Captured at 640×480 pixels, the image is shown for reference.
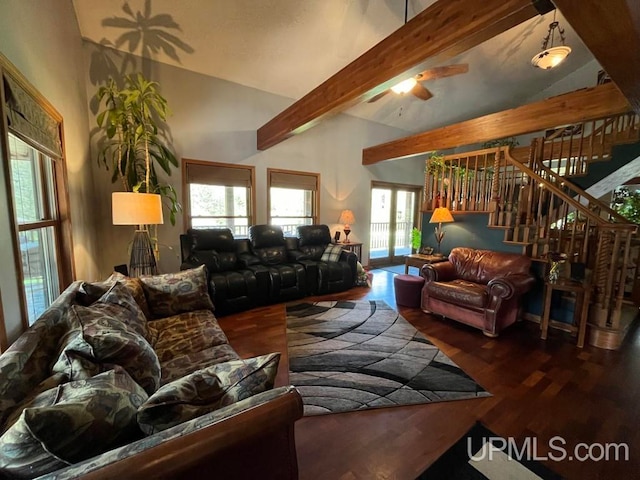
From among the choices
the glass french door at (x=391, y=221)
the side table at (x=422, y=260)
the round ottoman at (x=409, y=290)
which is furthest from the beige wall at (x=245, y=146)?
the round ottoman at (x=409, y=290)

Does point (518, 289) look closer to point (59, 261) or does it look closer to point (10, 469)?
point (10, 469)

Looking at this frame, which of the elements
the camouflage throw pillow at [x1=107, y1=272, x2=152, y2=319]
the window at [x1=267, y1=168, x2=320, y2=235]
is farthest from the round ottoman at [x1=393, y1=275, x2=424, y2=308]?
the camouflage throw pillow at [x1=107, y1=272, x2=152, y2=319]

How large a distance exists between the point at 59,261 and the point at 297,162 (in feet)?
12.7

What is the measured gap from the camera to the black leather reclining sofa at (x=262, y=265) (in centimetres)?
352

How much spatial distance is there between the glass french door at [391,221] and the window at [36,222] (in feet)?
18.0

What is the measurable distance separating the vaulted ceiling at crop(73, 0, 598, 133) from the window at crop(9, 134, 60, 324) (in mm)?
2202

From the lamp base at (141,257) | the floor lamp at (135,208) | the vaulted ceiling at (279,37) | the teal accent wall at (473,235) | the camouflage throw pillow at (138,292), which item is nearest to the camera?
the camouflage throw pillow at (138,292)

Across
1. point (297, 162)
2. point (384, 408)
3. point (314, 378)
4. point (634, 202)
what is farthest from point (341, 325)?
point (634, 202)

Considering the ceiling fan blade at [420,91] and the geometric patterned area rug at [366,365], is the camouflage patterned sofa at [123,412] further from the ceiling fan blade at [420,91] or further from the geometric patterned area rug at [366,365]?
the ceiling fan blade at [420,91]

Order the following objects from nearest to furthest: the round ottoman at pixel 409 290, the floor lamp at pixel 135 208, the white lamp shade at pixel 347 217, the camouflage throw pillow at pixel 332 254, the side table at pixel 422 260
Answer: the floor lamp at pixel 135 208 → the round ottoman at pixel 409 290 → the side table at pixel 422 260 → the camouflage throw pillow at pixel 332 254 → the white lamp shade at pixel 347 217

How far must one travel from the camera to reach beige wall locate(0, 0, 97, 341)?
1.28 meters

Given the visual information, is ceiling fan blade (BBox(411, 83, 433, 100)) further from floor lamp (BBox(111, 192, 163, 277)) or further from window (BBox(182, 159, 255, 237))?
floor lamp (BBox(111, 192, 163, 277))

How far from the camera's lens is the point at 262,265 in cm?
407

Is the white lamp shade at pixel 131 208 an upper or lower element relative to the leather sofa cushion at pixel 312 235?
upper
